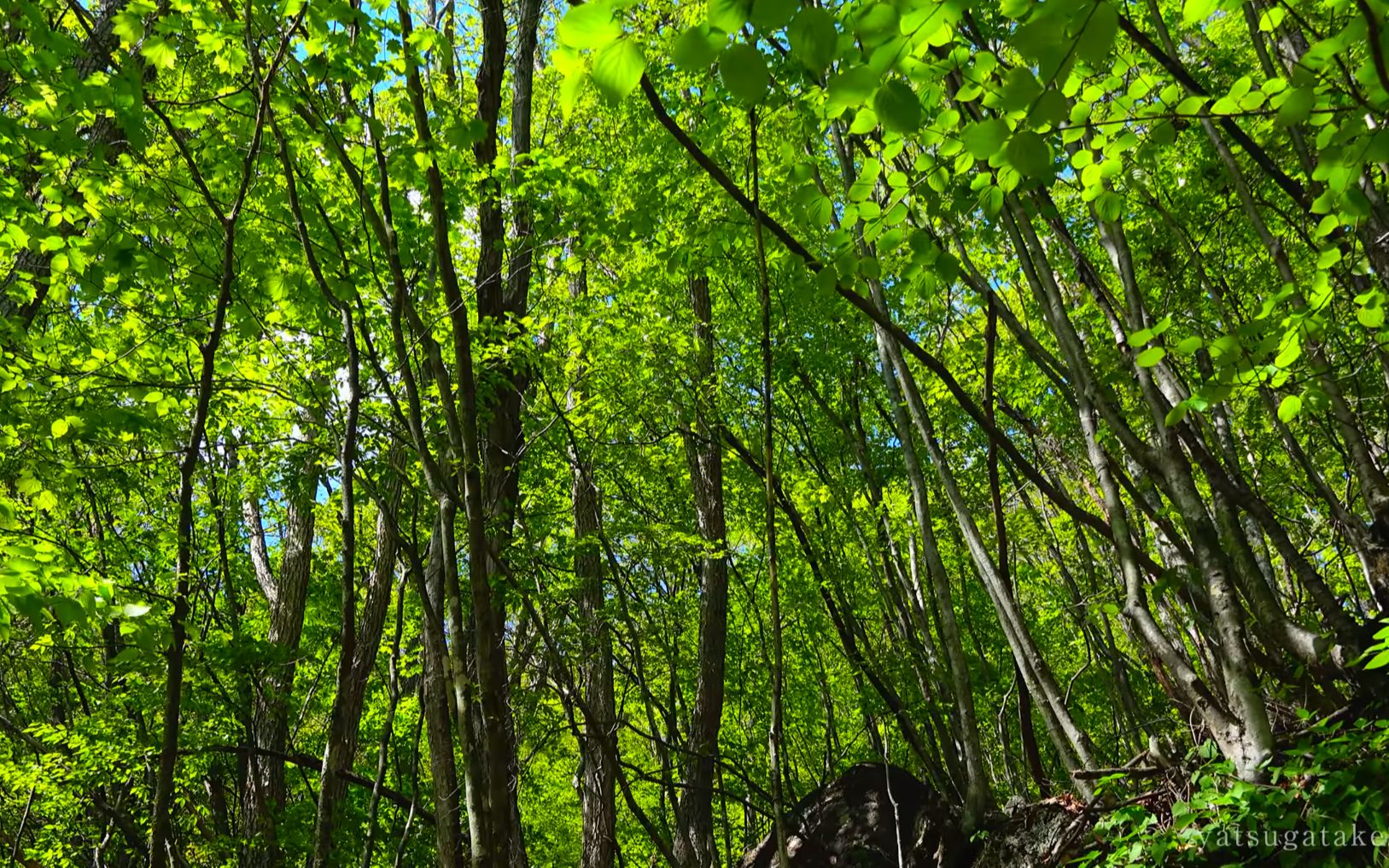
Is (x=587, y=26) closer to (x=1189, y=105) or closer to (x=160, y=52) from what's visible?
(x=1189, y=105)

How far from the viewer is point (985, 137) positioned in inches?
51.4

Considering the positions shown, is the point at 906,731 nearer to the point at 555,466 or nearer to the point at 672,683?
the point at 672,683

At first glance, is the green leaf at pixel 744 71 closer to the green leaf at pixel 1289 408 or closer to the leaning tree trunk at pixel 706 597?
the green leaf at pixel 1289 408

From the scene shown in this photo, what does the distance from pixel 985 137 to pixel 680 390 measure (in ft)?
16.5

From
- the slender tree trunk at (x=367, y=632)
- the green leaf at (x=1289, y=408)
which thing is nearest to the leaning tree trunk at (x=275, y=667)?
the slender tree trunk at (x=367, y=632)

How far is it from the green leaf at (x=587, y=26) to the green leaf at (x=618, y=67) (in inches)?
0.7

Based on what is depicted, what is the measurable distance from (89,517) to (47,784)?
3.20 meters

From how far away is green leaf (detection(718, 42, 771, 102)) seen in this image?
934 mm

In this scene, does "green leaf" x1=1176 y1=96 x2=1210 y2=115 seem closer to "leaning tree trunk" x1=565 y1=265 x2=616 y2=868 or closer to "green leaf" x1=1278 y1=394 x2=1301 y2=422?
"green leaf" x1=1278 y1=394 x2=1301 y2=422

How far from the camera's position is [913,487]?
144 inches

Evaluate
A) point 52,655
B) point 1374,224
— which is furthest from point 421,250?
point 52,655

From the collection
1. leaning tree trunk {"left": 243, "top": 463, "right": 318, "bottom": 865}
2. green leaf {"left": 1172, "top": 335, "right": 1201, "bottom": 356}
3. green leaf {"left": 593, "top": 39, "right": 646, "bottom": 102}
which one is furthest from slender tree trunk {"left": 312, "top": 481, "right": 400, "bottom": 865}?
green leaf {"left": 1172, "top": 335, "right": 1201, "bottom": 356}

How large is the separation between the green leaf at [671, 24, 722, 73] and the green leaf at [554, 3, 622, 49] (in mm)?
78

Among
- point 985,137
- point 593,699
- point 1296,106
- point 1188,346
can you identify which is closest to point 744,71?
point 985,137
